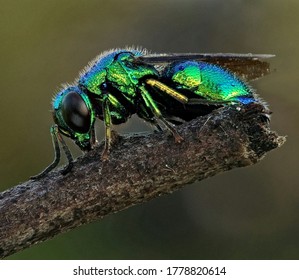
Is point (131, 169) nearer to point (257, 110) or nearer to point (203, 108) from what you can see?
point (257, 110)

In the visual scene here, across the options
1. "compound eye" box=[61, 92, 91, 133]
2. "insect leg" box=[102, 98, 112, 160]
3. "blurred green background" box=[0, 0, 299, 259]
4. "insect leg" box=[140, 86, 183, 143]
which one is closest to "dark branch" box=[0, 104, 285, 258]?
"insect leg" box=[102, 98, 112, 160]

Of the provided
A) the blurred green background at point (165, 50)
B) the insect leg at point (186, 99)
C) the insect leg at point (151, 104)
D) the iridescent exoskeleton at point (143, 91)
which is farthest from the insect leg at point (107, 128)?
the blurred green background at point (165, 50)

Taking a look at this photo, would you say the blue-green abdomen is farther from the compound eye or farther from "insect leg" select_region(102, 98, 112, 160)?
the compound eye

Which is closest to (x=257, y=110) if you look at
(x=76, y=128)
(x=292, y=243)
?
(x=76, y=128)

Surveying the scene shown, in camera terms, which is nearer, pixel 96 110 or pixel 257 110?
pixel 257 110

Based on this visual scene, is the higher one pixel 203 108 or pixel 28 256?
pixel 28 256

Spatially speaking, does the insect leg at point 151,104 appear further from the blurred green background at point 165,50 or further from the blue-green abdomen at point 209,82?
the blurred green background at point 165,50
